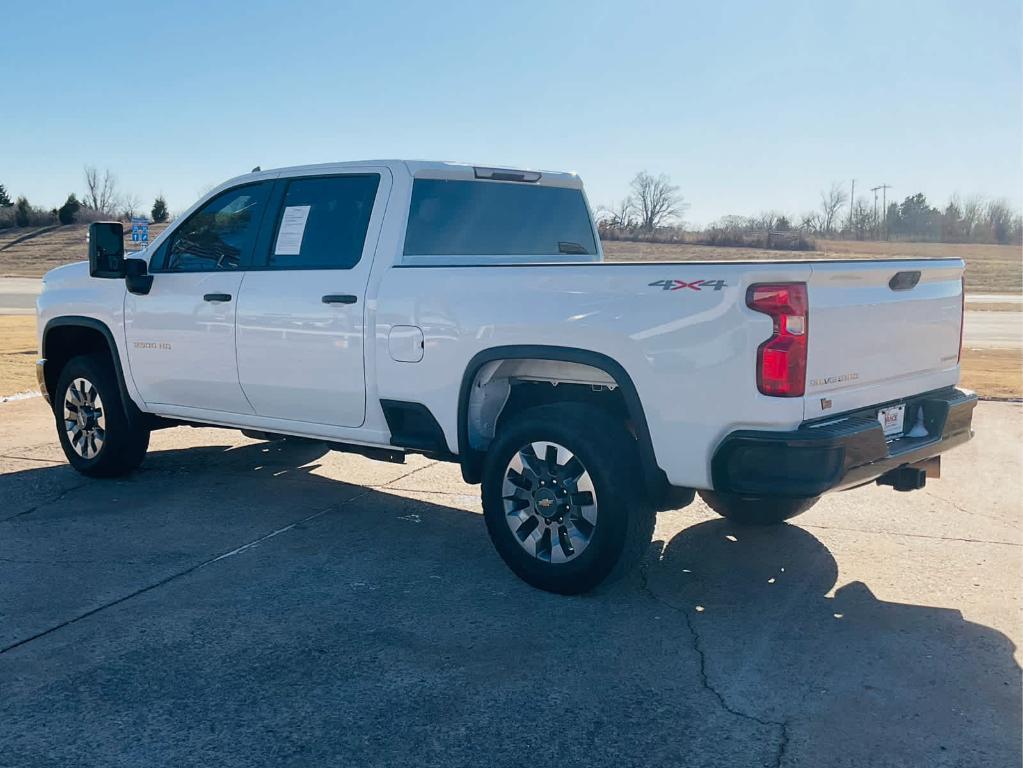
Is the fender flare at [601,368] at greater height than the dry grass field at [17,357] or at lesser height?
greater

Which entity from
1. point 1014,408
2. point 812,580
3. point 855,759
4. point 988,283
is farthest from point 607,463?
point 988,283

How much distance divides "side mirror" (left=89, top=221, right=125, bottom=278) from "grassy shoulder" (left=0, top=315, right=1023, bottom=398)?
5061mm

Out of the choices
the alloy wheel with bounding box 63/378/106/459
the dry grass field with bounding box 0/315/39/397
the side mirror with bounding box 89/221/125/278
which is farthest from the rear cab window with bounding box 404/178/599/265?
the dry grass field with bounding box 0/315/39/397

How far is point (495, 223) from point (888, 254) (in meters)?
42.2

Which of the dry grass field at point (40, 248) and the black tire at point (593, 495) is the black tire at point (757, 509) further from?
the dry grass field at point (40, 248)

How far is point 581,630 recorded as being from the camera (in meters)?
4.45

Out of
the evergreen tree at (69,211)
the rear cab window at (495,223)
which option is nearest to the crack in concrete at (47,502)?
the rear cab window at (495,223)

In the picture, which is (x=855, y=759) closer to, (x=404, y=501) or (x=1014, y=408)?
(x=404, y=501)

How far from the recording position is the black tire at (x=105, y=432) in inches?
276

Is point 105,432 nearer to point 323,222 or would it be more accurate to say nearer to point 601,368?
point 323,222

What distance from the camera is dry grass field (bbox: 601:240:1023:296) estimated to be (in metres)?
26.3

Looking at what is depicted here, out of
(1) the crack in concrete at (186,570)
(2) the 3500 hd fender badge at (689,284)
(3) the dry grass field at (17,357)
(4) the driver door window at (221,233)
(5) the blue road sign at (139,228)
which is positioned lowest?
(1) the crack in concrete at (186,570)

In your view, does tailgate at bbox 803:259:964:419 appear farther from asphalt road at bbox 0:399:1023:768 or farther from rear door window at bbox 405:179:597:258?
rear door window at bbox 405:179:597:258

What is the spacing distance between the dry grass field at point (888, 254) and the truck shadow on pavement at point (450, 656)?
536 inches
